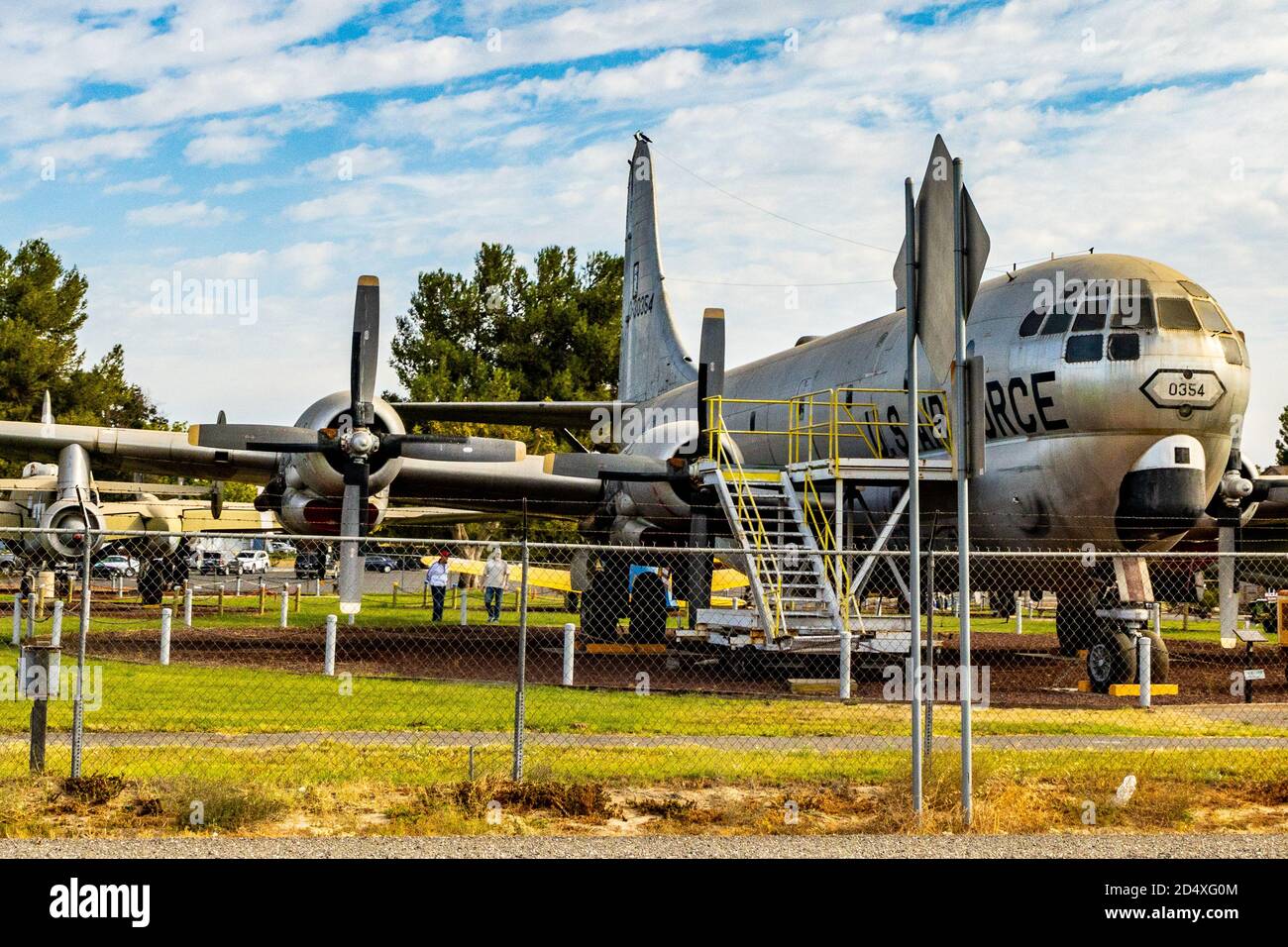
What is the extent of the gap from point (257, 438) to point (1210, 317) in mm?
13349

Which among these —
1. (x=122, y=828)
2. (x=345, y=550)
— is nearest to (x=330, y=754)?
(x=122, y=828)

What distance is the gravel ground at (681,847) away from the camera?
7.25m

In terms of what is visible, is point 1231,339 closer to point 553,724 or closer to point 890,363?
point 890,363

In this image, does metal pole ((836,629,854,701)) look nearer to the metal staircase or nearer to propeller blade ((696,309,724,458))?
the metal staircase

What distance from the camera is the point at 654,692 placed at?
49.2ft

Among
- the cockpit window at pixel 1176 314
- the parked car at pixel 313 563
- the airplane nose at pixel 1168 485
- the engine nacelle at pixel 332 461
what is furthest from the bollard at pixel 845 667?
the parked car at pixel 313 563

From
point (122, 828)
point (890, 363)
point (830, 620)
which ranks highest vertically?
point (890, 363)

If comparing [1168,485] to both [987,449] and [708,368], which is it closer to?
[987,449]

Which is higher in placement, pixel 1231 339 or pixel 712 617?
pixel 1231 339

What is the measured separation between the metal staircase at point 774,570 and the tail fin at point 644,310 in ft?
39.8

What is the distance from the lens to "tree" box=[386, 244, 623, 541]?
71438mm

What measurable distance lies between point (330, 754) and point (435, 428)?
162 feet

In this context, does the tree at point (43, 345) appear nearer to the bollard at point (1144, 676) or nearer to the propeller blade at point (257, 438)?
the propeller blade at point (257, 438)

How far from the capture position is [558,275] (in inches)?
2975
